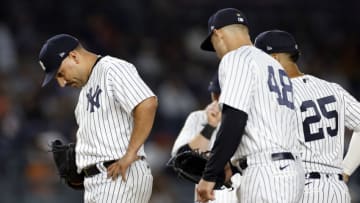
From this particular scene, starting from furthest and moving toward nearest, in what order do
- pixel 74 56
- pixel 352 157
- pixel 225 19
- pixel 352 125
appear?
pixel 352 157 → pixel 352 125 → pixel 74 56 → pixel 225 19

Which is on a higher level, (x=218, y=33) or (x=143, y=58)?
(x=218, y=33)

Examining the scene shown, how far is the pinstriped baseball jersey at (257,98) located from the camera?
183 inches

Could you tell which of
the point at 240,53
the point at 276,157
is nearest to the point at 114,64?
the point at 240,53

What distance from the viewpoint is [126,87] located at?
5215 millimetres

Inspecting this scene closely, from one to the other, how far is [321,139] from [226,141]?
93 cm

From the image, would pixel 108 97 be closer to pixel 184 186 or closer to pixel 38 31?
pixel 184 186

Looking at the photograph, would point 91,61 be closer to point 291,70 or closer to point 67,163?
point 67,163

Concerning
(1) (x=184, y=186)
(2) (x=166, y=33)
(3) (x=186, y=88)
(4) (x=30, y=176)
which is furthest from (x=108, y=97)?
(2) (x=166, y=33)

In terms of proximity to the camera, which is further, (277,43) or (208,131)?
(208,131)

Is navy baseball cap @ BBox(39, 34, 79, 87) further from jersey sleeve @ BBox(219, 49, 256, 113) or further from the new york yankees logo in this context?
jersey sleeve @ BBox(219, 49, 256, 113)

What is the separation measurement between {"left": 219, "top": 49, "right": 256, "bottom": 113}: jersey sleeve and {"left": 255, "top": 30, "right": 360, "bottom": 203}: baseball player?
2.28ft

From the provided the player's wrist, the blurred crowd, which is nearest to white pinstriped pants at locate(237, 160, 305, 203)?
the player's wrist

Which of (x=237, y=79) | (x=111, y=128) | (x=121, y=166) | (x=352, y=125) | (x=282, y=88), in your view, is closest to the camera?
(x=237, y=79)

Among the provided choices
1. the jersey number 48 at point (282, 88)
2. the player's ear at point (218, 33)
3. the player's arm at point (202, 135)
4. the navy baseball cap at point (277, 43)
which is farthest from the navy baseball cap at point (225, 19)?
the player's arm at point (202, 135)
